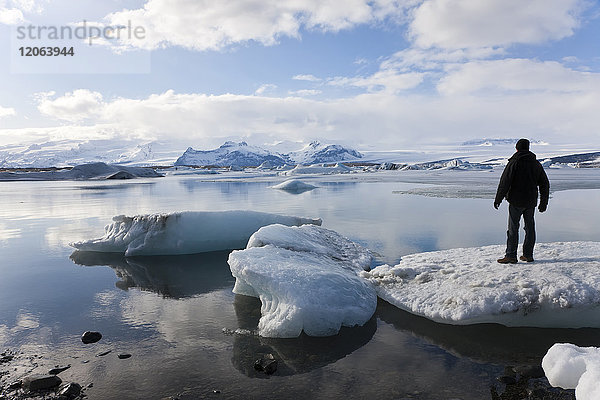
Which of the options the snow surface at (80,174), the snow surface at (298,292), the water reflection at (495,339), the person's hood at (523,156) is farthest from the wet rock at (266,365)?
the snow surface at (80,174)

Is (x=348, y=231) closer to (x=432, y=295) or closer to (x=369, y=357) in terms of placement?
(x=432, y=295)

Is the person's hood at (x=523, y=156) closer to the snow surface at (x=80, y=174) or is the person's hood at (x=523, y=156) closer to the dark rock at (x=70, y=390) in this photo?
the dark rock at (x=70, y=390)

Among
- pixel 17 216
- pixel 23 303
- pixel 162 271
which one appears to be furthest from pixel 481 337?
pixel 17 216

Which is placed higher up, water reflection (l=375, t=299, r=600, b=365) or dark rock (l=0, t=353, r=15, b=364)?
water reflection (l=375, t=299, r=600, b=365)

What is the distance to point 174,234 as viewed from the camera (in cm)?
747

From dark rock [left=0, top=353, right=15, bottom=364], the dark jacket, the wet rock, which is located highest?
the dark jacket

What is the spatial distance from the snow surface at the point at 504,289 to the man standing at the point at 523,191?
0.22 metres

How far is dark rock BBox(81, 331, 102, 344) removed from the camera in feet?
11.9

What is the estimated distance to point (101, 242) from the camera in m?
7.54

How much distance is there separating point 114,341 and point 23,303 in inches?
77.9

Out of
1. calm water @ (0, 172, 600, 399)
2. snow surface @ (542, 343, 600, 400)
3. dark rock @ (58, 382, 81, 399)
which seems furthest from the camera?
calm water @ (0, 172, 600, 399)

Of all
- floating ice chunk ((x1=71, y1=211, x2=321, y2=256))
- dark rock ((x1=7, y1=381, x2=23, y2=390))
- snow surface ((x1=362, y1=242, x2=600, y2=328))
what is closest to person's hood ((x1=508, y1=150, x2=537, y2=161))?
snow surface ((x1=362, y1=242, x2=600, y2=328))

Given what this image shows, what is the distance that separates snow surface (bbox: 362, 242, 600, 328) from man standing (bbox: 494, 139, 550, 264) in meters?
0.22

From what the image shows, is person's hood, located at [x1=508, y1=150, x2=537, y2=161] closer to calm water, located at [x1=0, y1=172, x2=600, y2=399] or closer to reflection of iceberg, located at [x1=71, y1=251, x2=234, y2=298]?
calm water, located at [x1=0, y1=172, x2=600, y2=399]
